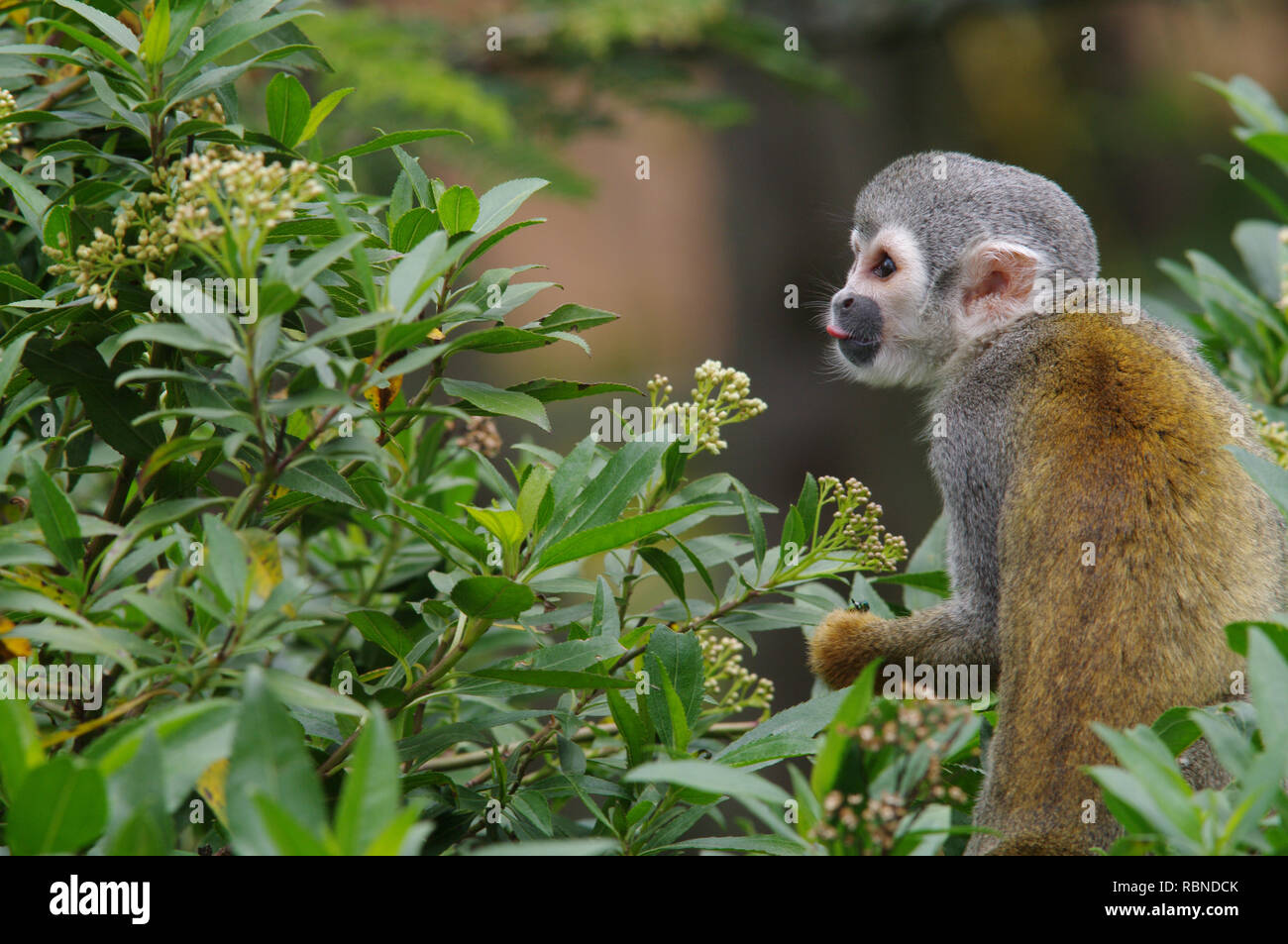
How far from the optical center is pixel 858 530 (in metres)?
1.86

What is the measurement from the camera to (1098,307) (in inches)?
92.5

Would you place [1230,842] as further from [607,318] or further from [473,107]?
[473,107]

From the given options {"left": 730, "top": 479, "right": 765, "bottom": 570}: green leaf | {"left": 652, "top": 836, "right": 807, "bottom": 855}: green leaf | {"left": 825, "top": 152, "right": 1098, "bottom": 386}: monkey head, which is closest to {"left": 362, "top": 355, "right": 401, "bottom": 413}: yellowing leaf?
{"left": 730, "top": 479, "right": 765, "bottom": 570}: green leaf

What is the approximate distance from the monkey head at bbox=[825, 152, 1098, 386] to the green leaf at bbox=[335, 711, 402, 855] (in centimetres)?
189

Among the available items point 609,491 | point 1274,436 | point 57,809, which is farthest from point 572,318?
point 1274,436

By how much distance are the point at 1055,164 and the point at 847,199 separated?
1.69 meters

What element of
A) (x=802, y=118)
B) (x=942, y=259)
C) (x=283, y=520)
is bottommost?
(x=283, y=520)

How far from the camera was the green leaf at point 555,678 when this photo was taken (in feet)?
4.78

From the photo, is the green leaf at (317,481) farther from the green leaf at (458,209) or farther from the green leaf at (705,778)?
the green leaf at (705,778)

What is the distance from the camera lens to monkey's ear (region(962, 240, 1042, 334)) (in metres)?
2.43

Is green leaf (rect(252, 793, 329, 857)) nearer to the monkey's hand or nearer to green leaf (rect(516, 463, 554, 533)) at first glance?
green leaf (rect(516, 463, 554, 533))

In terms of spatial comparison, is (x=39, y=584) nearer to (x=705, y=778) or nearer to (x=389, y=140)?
(x=389, y=140)

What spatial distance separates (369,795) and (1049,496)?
1418 millimetres
